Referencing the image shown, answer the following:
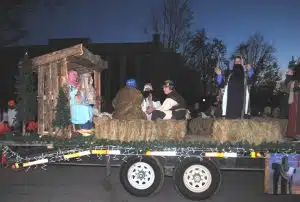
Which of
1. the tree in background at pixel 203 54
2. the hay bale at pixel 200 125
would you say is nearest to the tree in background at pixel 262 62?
the tree in background at pixel 203 54

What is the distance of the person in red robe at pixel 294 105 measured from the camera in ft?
32.5

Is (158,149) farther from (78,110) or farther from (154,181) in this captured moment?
(78,110)

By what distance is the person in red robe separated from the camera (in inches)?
390

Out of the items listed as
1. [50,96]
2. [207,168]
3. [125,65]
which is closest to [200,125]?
[207,168]

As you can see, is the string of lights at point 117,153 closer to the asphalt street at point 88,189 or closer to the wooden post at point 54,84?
the asphalt street at point 88,189

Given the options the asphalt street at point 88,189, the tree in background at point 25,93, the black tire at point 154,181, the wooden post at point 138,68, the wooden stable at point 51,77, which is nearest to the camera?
the black tire at point 154,181

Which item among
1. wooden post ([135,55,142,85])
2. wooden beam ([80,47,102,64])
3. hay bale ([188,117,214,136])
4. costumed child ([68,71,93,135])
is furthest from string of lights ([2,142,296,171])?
wooden post ([135,55,142,85])

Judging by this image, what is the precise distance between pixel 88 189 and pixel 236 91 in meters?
3.95

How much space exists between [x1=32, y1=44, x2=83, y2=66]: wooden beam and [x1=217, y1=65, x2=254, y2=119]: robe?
323 cm

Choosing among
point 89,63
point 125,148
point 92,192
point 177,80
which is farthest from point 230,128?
point 177,80

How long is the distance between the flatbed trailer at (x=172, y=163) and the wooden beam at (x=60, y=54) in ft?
7.38

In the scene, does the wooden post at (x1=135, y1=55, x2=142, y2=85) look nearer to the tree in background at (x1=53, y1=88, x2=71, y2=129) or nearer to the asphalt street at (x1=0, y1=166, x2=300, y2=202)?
the asphalt street at (x1=0, y1=166, x2=300, y2=202)

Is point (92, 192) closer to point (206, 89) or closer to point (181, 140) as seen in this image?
point (181, 140)

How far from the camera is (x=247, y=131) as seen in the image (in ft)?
27.3
